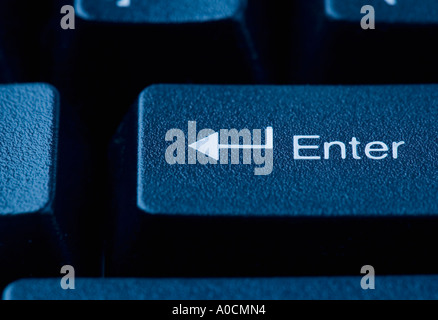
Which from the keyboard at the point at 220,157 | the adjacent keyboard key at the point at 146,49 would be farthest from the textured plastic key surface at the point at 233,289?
the adjacent keyboard key at the point at 146,49

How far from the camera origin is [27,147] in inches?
15.9

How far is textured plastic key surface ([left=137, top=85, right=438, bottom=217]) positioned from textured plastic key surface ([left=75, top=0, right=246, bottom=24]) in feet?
0.17

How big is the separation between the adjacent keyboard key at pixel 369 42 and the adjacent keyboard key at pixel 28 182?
19 cm

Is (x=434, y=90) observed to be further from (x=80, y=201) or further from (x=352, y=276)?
(x=80, y=201)

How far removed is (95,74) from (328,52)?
174mm

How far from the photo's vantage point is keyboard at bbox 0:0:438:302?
381 mm

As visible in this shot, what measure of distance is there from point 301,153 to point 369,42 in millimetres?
106

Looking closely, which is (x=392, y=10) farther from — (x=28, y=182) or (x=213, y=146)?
(x=28, y=182)

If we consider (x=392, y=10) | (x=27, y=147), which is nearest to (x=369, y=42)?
(x=392, y=10)

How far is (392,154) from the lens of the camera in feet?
1.33

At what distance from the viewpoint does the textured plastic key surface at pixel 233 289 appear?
369 mm

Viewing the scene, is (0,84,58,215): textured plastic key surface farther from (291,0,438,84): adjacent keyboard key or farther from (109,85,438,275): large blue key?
(291,0,438,84): adjacent keyboard key

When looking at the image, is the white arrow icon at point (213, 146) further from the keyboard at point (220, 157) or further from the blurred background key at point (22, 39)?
the blurred background key at point (22, 39)
